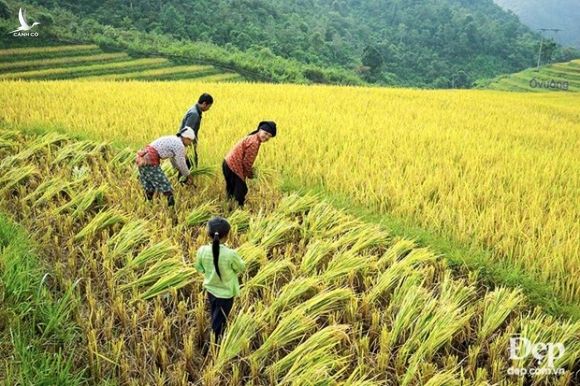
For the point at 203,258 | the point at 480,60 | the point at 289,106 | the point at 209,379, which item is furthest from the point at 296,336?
the point at 480,60

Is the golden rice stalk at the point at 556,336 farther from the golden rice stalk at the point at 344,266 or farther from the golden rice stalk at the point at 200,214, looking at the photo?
the golden rice stalk at the point at 200,214

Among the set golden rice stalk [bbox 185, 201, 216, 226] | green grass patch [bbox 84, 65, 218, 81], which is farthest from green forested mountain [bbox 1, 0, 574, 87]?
golden rice stalk [bbox 185, 201, 216, 226]

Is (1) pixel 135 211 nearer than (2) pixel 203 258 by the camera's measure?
No

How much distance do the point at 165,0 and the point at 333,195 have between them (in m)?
36.9

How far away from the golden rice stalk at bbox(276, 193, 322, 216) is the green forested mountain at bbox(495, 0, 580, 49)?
194565 millimetres

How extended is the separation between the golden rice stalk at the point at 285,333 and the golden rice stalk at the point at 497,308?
964mm

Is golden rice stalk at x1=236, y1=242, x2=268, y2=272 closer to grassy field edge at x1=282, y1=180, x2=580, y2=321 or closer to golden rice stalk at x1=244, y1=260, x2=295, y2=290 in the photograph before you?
golden rice stalk at x1=244, y1=260, x2=295, y2=290

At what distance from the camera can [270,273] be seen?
9.18ft

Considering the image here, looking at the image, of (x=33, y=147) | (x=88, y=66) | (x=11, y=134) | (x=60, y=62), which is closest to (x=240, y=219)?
(x=33, y=147)

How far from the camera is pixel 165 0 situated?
117ft

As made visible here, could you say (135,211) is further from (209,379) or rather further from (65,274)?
(209,379)

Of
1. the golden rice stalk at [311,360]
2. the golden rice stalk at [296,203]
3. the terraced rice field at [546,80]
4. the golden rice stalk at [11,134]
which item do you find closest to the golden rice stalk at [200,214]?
the golden rice stalk at [296,203]

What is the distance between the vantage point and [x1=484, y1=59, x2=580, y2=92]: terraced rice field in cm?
3716

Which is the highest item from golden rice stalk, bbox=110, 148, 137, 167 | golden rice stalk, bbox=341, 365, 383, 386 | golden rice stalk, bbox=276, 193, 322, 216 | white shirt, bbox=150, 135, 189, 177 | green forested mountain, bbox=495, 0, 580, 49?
green forested mountain, bbox=495, 0, 580, 49
